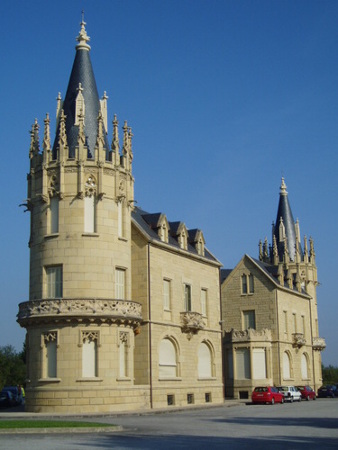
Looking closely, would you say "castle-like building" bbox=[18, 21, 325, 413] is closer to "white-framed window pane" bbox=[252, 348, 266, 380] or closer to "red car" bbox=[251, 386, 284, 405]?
"red car" bbox=[251, 386, 284, 405]

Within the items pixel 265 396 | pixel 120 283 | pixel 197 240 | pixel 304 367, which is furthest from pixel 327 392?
pixel 120 283

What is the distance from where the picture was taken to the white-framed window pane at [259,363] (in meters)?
59.9

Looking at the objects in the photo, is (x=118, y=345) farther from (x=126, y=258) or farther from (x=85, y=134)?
(x=85, y=134)

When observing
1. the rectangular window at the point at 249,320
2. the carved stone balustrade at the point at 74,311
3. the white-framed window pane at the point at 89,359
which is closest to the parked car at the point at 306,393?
the rectangular window at the point at 249,320

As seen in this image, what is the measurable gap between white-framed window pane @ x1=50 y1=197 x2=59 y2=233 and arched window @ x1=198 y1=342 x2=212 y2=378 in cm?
1549

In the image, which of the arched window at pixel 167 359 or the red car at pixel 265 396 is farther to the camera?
the red car at pixel 265 396

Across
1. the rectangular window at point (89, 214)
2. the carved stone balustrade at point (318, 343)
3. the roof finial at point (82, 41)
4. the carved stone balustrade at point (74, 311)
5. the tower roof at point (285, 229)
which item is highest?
the roof finial at point (82, 41)

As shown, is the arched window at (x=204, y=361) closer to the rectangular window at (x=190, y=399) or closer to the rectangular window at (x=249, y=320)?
the rectangular window at (x=190, y=399)

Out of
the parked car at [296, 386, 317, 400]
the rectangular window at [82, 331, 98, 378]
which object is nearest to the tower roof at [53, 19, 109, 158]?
the rectangular window at [82, 331, 98, 378]

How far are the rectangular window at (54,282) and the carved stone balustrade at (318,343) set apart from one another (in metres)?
43.5

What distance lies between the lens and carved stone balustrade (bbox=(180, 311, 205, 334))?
44969 mm

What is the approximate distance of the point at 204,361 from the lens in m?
48.6

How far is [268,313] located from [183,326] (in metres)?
20.6

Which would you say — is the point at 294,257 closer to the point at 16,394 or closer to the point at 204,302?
the point at 204,302
